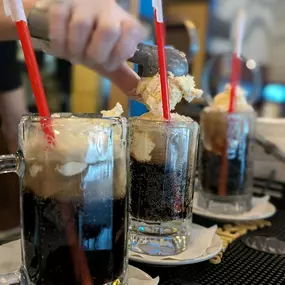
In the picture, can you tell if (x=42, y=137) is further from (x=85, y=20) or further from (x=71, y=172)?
(x=85, y=20)

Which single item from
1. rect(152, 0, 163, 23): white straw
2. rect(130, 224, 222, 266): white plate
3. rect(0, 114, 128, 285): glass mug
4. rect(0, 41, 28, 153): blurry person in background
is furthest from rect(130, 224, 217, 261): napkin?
rect(0, 41, 28, 153): blurry person in background

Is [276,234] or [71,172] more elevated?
[71,172]

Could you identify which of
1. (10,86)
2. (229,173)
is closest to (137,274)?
(229,173)

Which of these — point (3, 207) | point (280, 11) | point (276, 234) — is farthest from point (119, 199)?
point (280, 11)

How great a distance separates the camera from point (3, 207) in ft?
3.14

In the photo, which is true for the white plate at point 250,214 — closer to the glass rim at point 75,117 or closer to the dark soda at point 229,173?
the dark soda at point 229,173

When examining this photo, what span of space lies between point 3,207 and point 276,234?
554mm

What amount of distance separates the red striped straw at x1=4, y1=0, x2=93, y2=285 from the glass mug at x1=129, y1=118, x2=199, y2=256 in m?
0.17

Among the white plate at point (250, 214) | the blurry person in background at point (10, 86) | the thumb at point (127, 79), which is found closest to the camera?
the thumb at point (127, 79)

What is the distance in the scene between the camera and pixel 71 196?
500 millimetres

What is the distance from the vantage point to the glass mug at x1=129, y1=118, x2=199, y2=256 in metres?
0.67

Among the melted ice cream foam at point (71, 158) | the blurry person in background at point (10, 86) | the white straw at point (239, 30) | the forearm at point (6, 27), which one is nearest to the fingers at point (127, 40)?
the melted ice cream foam at point (71, 158)

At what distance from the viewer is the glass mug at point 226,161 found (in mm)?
931

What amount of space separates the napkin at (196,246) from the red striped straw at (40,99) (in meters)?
0.15
